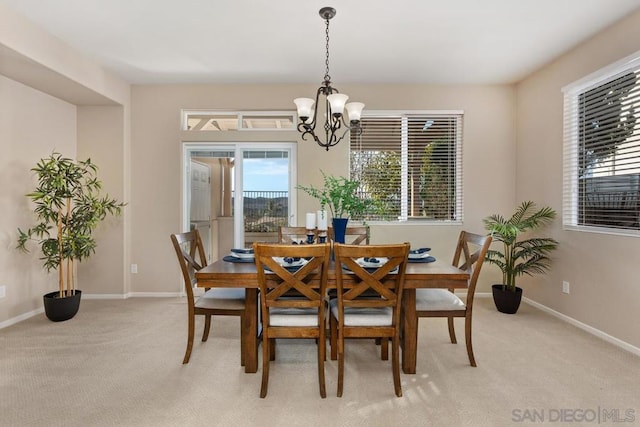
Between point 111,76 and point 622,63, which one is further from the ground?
point 111,76

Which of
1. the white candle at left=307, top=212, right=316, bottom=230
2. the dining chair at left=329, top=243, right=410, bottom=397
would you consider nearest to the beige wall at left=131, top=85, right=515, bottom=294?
the white candle at left=307, top=212, right=316, bottom=230

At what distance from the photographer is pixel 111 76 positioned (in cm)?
392

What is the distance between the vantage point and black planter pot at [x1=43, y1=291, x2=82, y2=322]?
3.34 m

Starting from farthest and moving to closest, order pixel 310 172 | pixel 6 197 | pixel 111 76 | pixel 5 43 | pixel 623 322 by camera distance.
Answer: pixel 310 172 < pixel 111 76 < pixel 6 197 < pixel 623 322 < pixel 5 43

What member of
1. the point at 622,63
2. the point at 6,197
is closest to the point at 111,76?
the point at 6,197

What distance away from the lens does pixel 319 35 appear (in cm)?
305

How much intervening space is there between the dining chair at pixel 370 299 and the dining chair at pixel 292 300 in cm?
11

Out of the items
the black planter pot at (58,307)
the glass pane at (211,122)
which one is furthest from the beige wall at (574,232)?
the black planter pot at (58,307)

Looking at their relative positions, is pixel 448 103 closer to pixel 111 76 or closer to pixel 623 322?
pixel 623 322

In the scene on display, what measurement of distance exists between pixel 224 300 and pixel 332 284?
2.90 feet

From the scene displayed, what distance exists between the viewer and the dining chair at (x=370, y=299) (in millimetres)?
1909

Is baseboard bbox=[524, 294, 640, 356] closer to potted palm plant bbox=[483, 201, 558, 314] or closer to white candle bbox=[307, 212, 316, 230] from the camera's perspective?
potted palm plant bbox=[483, 201, 558, 314]

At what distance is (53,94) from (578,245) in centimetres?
581

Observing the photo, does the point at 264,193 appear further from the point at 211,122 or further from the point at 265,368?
the point at 265,368
